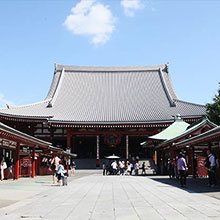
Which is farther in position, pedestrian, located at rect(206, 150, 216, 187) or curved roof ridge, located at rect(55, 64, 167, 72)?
curved roof ridge, located at rect(55, 64, 167, 72)

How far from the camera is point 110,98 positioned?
139ft

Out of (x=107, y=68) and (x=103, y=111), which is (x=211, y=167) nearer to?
(x=103, y=111)

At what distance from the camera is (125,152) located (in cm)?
4019

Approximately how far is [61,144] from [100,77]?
1312 centimetres

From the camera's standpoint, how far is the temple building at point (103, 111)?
35125mm

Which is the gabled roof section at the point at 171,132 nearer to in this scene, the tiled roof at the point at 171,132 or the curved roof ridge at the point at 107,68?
the tiled roof at the point at 171,132

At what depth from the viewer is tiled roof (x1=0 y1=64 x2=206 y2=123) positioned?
36406mm

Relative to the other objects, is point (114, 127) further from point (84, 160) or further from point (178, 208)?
point (178, 208)

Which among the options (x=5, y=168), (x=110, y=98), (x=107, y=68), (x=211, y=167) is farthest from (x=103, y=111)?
(x=211, y=167)

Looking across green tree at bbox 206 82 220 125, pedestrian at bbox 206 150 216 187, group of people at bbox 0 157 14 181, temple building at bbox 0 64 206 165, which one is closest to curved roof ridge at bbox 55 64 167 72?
temple building at bbox 0 64 206 165

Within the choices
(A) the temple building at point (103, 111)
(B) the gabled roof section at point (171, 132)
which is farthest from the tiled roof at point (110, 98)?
(B) the gabled roof section at point (171, 132)

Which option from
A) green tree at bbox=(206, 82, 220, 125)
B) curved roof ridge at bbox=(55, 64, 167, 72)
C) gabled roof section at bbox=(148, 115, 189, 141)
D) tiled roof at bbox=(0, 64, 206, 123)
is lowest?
gabled roof section at bbox=(148, 115, 189, 141)

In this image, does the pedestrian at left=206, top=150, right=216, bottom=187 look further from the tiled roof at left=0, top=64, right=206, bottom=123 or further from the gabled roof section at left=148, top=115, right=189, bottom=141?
the tiled roof at left=0, top=64, right=206, bottom=123

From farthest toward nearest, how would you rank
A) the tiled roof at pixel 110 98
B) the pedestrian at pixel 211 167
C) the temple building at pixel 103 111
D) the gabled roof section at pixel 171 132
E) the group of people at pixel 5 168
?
the tiled roof at pixel 110 98
the temple building at pixel 103 111
the gabled roof section at pixel 171 132
the group of people at pixel 5 168
the pedestrian at pixel 211 167
